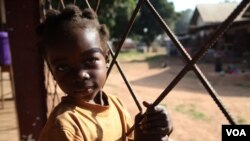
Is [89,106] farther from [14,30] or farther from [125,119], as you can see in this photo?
[14,30]

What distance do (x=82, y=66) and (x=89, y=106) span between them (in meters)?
0.16

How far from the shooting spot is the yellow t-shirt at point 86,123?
110 cm

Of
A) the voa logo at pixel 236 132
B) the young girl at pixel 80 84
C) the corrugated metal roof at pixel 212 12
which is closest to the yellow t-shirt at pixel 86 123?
the young girl at pixel 80 84

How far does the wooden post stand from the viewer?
2689 mm

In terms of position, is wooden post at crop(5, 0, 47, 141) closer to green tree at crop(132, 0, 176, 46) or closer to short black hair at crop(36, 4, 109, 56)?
short black hair at crop(36, 4, 109, 56)

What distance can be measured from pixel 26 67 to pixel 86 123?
1676mm

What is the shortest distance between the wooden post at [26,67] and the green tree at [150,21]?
36350 millimetres

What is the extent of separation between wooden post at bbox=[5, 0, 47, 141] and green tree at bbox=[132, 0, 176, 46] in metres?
36.3

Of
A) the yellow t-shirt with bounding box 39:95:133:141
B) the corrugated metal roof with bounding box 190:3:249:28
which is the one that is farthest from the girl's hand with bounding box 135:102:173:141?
the corrugated metal roof with bounding box 190:3:249:28

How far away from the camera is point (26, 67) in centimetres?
271

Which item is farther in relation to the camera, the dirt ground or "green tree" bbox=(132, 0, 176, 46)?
"green tree" bbox=(132, 0, 176, 46)

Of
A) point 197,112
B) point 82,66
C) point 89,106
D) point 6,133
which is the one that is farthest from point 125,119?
point 197,112

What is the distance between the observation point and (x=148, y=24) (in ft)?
132

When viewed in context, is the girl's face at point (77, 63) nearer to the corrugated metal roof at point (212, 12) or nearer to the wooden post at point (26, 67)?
the wooden post at point (26, 67)
